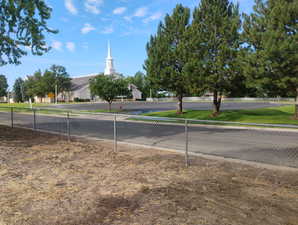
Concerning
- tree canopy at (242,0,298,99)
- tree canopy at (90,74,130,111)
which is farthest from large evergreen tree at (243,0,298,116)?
tree canopy at (90,74,130,111)

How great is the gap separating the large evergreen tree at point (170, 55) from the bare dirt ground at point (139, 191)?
1349 centimetres

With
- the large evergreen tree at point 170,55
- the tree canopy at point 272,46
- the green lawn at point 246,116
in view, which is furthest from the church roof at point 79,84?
the tree canopy at point 272,46

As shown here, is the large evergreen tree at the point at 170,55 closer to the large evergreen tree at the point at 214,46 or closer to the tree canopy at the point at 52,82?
the large evergreen tree at the point at 214,46

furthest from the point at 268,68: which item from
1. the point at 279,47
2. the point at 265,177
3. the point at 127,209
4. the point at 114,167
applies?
the point at 127,209

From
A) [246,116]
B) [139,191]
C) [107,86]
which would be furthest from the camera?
[107,86]

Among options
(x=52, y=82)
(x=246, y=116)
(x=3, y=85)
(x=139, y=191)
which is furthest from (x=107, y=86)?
(x=3, y=85)

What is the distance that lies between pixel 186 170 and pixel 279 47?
11.5 m

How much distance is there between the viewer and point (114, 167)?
550 cm

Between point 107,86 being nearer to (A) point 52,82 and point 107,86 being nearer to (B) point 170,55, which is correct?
(B) point 170,55

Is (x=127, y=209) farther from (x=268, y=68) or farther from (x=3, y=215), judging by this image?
(x=268, y=68)

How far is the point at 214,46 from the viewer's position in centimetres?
1686

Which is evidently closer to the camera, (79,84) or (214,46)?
(214,46)

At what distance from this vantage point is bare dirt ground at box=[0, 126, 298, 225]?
3074 mm

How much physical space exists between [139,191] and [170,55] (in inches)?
652
